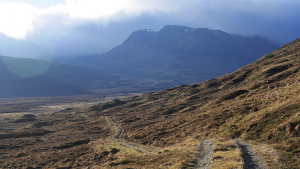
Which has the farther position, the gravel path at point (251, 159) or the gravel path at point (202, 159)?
the gravel path at point (202, 159)

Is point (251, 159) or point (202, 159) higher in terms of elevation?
point (251, 159)

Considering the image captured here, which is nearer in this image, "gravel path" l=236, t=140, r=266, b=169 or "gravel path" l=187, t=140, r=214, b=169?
"gravel path" l=236, t=140, r=266, b=169

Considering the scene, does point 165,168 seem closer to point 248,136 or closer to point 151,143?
point 248,136

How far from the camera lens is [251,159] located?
17391 millimetres

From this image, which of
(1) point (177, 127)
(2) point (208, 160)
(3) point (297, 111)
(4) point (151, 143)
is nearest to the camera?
(2) point (208, 160)

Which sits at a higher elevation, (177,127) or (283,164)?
(283,164)

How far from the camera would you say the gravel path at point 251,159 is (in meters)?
15.5

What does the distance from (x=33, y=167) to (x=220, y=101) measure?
51233 millimetres

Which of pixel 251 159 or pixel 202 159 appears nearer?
pixel 251 159

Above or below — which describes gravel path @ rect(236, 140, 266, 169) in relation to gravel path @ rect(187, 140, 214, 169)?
above

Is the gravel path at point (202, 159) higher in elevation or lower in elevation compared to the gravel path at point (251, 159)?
lower

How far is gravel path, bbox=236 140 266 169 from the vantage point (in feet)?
51.0

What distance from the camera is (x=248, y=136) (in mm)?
26016

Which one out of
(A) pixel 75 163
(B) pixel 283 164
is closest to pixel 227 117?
(B) pixel 283 164
